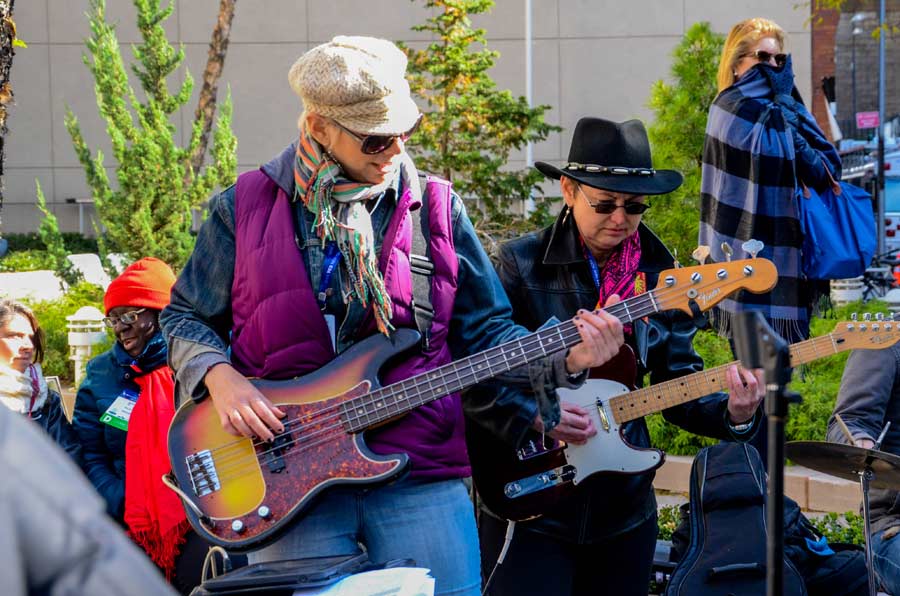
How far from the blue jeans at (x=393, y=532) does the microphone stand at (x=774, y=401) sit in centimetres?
102

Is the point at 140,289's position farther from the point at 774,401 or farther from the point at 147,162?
the point at 147,162

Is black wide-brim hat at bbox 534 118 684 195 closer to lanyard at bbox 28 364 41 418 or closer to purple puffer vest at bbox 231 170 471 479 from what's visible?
purple puffer vest at bbox 231 170 471 479

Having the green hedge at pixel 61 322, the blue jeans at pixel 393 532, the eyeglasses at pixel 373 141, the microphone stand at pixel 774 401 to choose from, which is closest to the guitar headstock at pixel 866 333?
the blue jeans at pixel 393 532

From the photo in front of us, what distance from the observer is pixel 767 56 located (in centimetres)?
526

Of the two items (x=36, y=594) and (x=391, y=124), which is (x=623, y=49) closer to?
(x=391, y=124)

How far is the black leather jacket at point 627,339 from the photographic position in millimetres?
3730

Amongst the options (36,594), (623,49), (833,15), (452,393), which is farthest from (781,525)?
(833,15)

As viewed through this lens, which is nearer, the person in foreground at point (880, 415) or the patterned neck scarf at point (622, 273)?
the patterned neck scarf at point (622, 273)

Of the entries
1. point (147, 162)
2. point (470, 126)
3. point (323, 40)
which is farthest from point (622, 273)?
point (323, 40)

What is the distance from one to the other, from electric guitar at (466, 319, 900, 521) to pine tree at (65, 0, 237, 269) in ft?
28.4

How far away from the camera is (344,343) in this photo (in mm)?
3264

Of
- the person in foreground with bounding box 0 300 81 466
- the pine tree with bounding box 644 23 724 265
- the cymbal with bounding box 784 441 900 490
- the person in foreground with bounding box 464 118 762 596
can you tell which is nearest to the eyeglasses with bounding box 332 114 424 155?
the person in foreground with bounding box 464 118 762 596

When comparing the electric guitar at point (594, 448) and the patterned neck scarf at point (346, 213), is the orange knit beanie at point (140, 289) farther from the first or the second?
the patterned neck scarf at point (346, 213)

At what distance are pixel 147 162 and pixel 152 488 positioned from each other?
7971 millimetres
